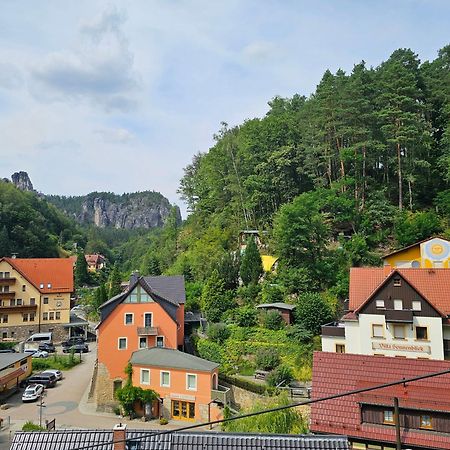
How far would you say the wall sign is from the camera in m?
23.7

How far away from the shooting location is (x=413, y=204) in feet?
132

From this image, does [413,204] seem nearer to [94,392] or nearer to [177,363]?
[177,363]

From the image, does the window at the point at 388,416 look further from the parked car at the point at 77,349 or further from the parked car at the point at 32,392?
the parked car at the point at 77,349

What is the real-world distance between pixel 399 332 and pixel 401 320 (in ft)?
3.13

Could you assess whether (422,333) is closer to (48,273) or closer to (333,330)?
(333,330)

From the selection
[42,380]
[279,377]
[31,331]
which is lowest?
[42,380]

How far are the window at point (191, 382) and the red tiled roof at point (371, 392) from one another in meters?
11.1

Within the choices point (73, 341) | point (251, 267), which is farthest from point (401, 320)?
point (73, 341)

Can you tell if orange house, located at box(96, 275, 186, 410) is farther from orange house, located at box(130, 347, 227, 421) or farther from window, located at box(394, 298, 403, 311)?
window, located at box(394, 298, 403, 311)

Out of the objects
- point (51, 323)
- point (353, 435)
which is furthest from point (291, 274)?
point (51, 323)

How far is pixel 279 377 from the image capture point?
80.5 ft

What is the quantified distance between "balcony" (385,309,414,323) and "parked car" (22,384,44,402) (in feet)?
77.8

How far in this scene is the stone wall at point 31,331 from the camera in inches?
1779

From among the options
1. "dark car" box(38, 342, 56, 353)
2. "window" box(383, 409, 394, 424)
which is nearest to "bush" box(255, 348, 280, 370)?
"window" box(383, 409, 394, 424)
